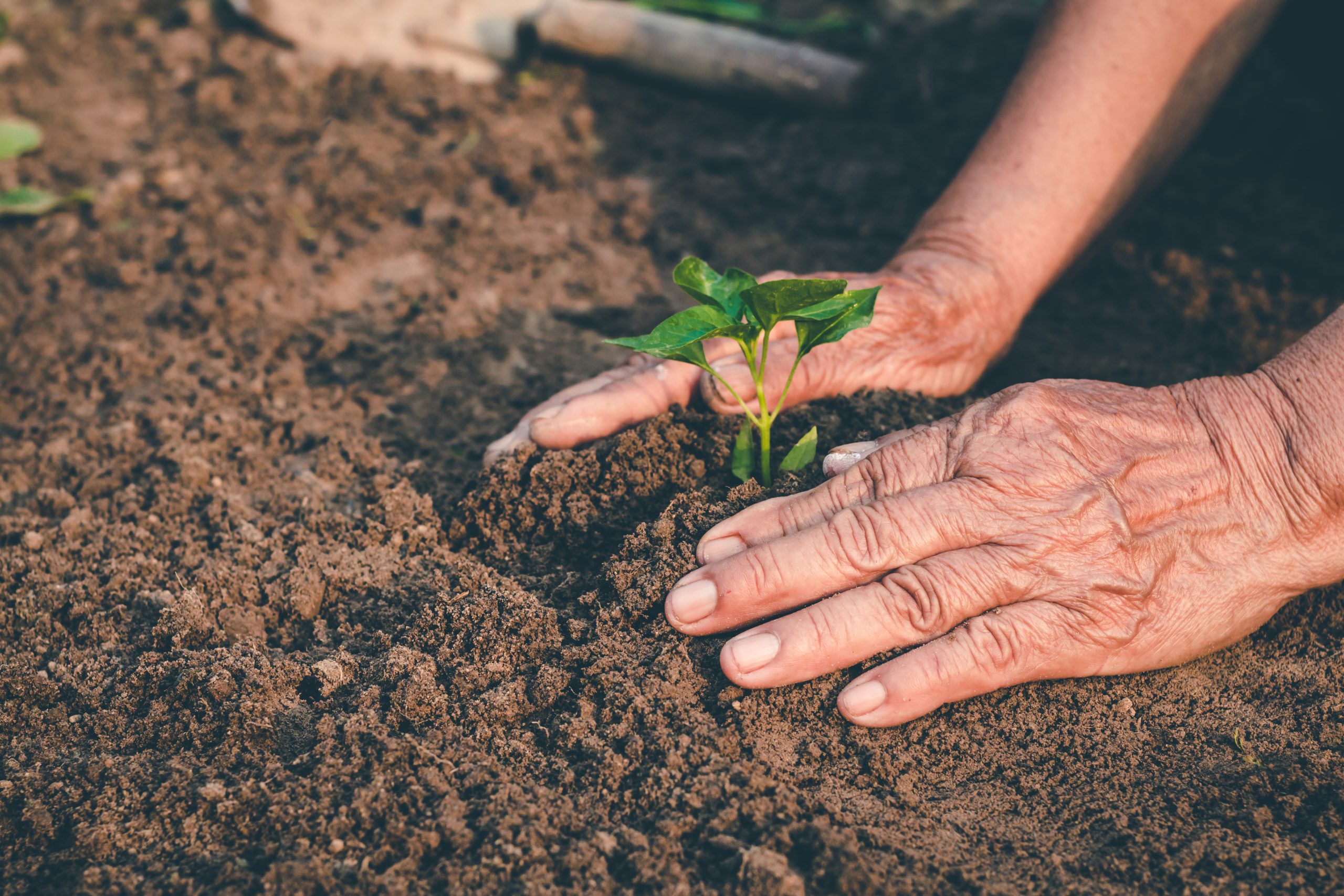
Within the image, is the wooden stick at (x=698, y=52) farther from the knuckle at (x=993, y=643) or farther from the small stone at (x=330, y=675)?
the small stone at (x=330, y=675)

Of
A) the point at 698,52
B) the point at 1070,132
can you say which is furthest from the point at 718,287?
the point at 698,52

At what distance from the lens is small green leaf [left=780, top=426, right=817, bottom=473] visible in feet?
6.72

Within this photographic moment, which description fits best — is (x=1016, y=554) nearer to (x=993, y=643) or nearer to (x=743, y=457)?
(x=993, y=643)

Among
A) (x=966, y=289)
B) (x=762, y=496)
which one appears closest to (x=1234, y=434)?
(x=966, y=289)

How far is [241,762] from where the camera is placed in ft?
5.73

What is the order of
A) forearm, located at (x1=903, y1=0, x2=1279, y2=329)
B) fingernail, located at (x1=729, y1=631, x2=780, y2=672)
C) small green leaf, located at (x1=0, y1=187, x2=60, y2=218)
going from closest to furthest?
fingernail, located at (x1=729, y1=631, x2=780, y2=672) < forearm, located at (x1=903, y1=0, x2=1279, y2=329) < small green leaf, located at (x1=0, y1=187, x2=60, y2=218)

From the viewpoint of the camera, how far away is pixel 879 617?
5.76ft

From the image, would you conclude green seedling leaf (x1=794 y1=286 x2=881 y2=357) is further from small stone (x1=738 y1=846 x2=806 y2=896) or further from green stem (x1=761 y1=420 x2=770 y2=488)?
→ small stone (x1=738 y1=846 x2=806 y2=896)

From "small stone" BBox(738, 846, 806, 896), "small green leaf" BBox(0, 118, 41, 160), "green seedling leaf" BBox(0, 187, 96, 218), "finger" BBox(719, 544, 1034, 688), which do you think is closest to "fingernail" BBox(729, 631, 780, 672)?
"finger" BBox(719, 544, 1034, 688)

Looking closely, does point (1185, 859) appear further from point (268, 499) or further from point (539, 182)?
point (539, 182)

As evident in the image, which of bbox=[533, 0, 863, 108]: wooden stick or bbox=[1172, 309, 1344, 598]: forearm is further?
bbox=[533, 0, 863, 108]: wooden stick

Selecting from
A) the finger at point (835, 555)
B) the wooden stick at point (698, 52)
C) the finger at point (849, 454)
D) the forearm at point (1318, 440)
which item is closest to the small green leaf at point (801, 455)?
the finger at point (849, 454)

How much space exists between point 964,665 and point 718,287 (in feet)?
2.95

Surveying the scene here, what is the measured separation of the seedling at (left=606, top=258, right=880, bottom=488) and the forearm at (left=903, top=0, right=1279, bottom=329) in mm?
835
